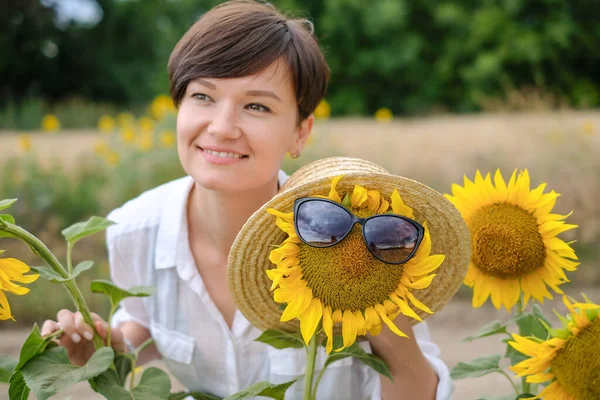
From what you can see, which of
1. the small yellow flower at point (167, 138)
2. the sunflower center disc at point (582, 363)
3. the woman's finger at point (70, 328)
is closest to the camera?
Result: the sunflower center disc at point (582, 363)

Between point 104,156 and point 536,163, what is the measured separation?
10.5 ft

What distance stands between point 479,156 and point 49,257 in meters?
4.56

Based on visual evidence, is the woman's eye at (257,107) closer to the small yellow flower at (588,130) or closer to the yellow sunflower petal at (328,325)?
the yellow sunflower petal at (328,325)

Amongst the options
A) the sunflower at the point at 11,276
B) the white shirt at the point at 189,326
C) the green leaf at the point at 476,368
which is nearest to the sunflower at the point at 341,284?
the green leaf at the point at 476,368

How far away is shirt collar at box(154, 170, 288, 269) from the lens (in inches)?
74.7

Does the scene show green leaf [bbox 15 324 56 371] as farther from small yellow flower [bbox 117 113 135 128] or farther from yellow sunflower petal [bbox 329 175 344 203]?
small yellow flower [bbox 117 113 135 128]

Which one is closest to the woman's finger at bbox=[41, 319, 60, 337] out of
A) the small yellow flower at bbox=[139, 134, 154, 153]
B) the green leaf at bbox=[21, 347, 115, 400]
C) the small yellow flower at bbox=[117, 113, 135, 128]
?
the green leaf at bbox=[21, 347, 115, 400]

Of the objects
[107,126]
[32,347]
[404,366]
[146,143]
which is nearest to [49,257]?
[32,347]

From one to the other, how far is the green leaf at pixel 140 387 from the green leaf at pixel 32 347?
0.12 m

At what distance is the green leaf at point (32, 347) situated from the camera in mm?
1329

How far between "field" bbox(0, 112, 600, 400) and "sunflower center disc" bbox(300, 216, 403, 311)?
312cm

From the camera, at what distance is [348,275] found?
1.19 metres

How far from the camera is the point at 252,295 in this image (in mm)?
1446

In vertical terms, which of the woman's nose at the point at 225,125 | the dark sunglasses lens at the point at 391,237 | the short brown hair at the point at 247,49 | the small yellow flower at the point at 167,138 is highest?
the short brown hair at the point at 247,49
